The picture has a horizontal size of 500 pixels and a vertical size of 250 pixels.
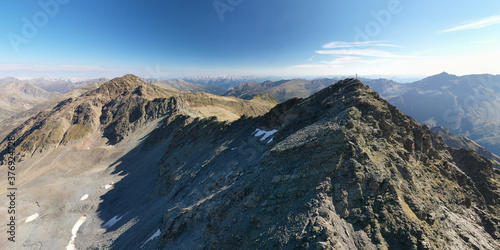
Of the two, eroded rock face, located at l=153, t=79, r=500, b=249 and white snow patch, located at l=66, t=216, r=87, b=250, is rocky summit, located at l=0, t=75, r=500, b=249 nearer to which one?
eroded rock face, located at l=153, t=79, r=500, b=249

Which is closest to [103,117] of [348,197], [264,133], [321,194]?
[264,133]

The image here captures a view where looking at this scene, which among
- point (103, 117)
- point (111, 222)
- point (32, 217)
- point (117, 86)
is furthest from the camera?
point (117, 86)

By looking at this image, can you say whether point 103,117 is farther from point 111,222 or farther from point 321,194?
point 321,194

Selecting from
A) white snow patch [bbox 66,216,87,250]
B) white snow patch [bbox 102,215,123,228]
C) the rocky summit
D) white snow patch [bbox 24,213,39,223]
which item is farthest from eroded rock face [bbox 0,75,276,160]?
the rocky summit

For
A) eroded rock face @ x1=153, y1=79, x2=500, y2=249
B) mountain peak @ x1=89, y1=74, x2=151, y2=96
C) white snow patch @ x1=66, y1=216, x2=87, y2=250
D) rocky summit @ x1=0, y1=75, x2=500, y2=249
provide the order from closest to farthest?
eroded rock face @ x1=153, y1=79, x2=500, y2=249
rocky summit @ x1=0, y1=75, x2=500, y2=249
white snow patch @ x1=66, y1=216, x2=87, y2=250
mountain peak @ x1=89, y1=74, x2=151, y2=96

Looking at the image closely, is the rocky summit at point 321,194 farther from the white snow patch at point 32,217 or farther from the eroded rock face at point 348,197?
the white snow patch at point 32,217

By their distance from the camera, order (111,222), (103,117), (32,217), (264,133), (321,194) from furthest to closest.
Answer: (103,117) → (32,217) → (111,222) → (264,133) → (321,194)

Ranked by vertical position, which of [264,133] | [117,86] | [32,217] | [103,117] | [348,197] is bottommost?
[32,217]

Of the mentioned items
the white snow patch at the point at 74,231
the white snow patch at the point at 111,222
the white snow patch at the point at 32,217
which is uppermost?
the white snow patch at the point at 111,222

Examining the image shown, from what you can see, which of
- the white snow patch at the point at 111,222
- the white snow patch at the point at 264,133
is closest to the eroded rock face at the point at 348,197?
the white snow patch at the point at 264,133
